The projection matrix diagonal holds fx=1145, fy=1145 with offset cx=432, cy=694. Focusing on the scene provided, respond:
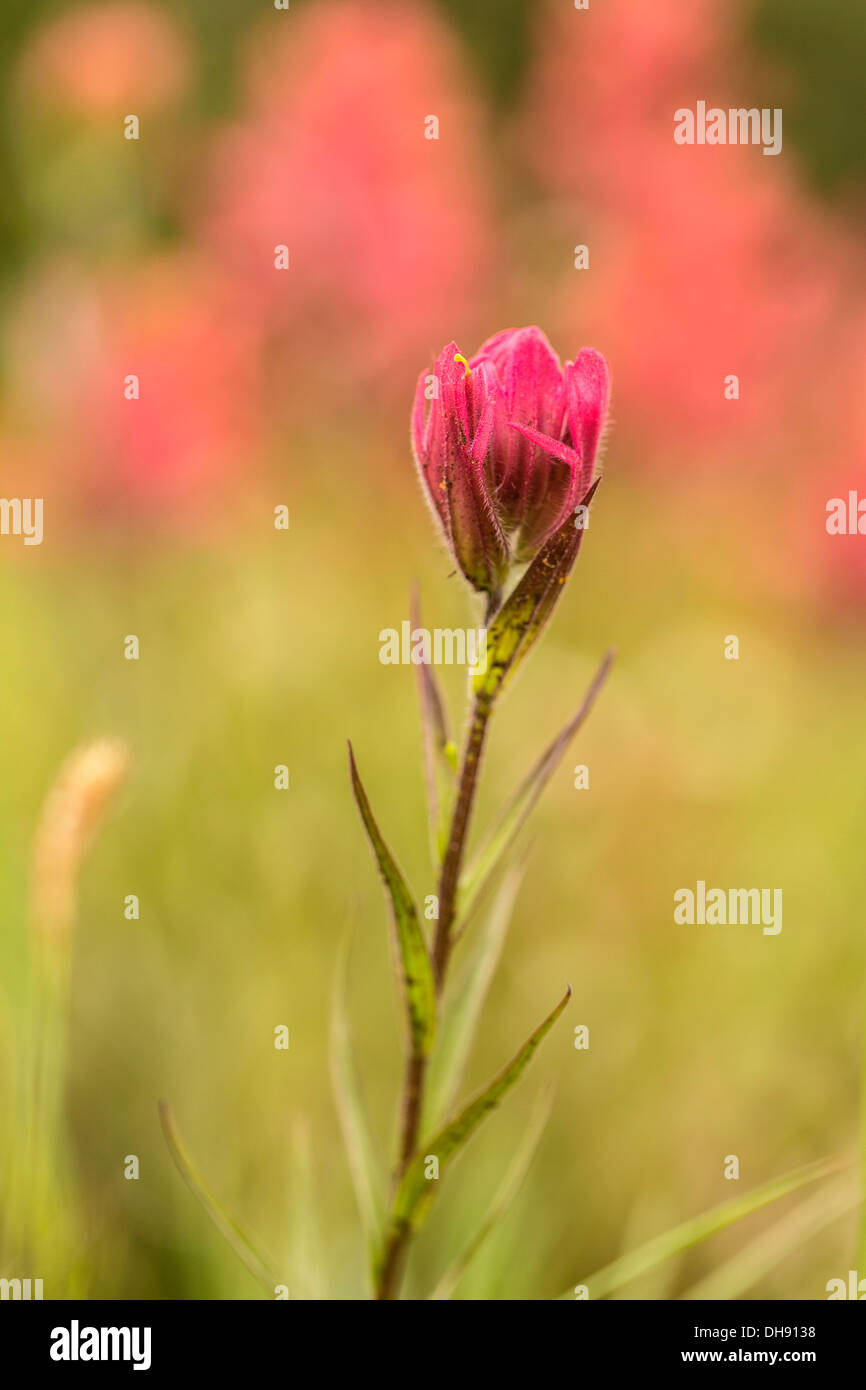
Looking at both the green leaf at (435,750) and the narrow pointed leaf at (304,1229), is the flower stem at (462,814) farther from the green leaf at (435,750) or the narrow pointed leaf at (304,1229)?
the narrow pointed leaf at (304,1229)

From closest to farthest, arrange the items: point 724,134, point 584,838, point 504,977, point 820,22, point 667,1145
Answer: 1. point 667,1145
2. point 504,977
3. point 584,838
4. point 724,134
5. point 820,22

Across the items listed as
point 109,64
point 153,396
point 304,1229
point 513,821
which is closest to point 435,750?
point 513,821

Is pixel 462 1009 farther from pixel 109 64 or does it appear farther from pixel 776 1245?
pixel 109 64

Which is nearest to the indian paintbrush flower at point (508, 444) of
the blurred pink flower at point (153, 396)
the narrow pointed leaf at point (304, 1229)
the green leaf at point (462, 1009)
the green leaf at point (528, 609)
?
the green leaf at point (528, 609)

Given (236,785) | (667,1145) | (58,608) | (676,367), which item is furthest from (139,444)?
(667,1145)

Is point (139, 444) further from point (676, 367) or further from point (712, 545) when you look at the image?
point (712, 545)

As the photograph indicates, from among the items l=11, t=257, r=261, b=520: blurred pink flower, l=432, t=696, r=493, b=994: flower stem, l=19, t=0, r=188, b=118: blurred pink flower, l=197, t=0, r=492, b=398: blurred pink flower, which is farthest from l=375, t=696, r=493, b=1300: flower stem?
l=19, t=0, r=188, b=118: blurred pink flower
